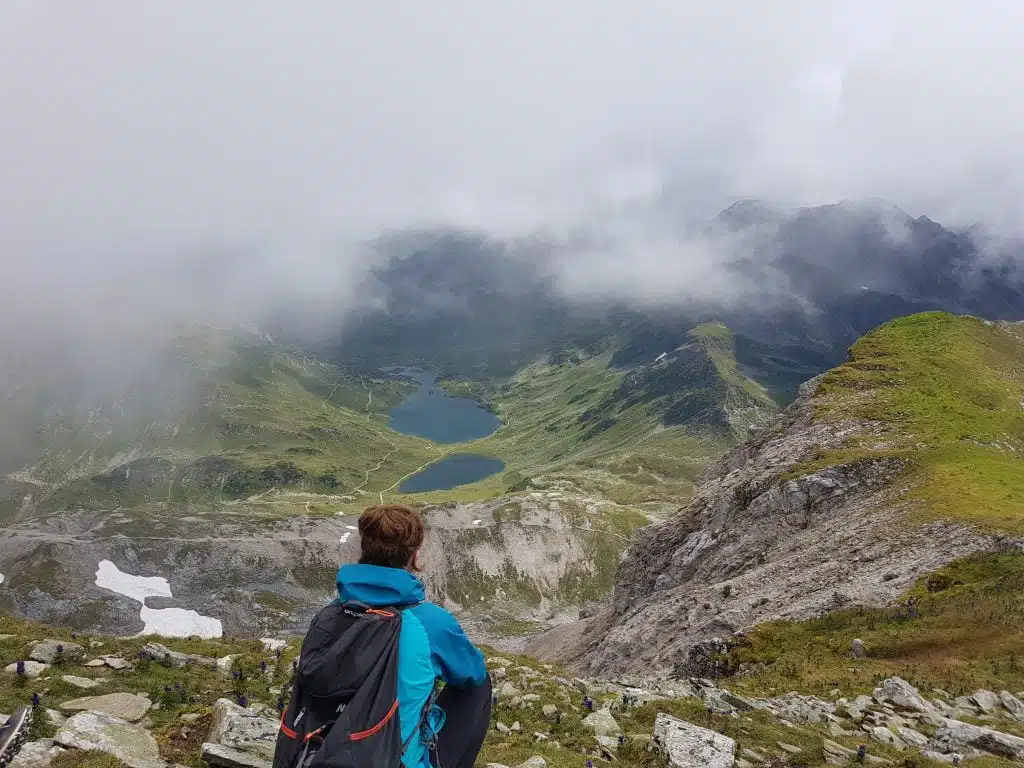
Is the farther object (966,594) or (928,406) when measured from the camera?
(928,406)

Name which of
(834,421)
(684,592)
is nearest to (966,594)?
(684,592)

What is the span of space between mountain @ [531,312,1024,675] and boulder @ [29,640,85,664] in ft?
112

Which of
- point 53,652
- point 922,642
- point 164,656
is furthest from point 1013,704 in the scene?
point 53,652

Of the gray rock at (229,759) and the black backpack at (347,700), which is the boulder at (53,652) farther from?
the black backpack at (347,700)

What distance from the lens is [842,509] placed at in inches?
1981

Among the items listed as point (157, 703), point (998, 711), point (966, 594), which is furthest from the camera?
point (966, 594)

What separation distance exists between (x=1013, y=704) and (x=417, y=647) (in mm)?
27384

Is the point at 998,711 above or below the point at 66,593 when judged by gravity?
above

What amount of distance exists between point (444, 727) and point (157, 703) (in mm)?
Answer: 11734

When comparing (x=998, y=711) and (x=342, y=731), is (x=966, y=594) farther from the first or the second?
(x=342, y=731)

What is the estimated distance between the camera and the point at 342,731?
21.2 ft

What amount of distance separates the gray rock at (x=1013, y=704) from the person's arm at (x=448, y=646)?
25.7 m

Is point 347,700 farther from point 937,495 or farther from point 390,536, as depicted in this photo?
point 937,495

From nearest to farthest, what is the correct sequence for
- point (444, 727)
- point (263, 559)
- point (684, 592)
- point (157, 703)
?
point (444, 727)
point (157, 703)
point (684, 592)
point (263, 559)
